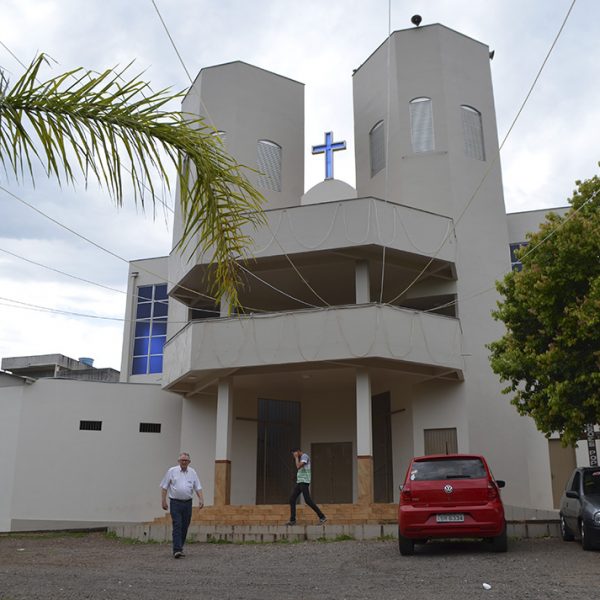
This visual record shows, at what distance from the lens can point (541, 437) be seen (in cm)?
2245

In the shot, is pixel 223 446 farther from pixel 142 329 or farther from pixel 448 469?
pixel 142 329

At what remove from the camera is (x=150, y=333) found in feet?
109

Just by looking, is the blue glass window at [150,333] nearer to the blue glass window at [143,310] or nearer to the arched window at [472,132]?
the blue glass window at [143,310]

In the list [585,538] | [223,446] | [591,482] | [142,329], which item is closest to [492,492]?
[585,538]

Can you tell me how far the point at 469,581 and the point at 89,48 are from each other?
267 inches

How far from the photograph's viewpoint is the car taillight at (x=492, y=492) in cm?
1120

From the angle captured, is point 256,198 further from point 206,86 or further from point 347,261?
point 206,86

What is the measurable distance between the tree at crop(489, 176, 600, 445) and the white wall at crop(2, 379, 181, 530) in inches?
517

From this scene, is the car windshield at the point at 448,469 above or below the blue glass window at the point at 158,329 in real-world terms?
below

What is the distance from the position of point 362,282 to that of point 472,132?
7.04 m

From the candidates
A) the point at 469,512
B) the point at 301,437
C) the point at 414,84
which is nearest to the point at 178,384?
the point at 301,437

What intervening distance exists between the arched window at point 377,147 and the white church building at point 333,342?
6 centimetres

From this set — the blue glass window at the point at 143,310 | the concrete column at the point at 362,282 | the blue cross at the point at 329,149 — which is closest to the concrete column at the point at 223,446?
the concrete column at the point at 362,282

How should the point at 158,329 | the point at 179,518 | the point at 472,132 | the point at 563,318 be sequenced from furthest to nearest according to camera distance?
the point at 158,329 → the point at 472,132 → the point at 563,318 → the point at 179,518
